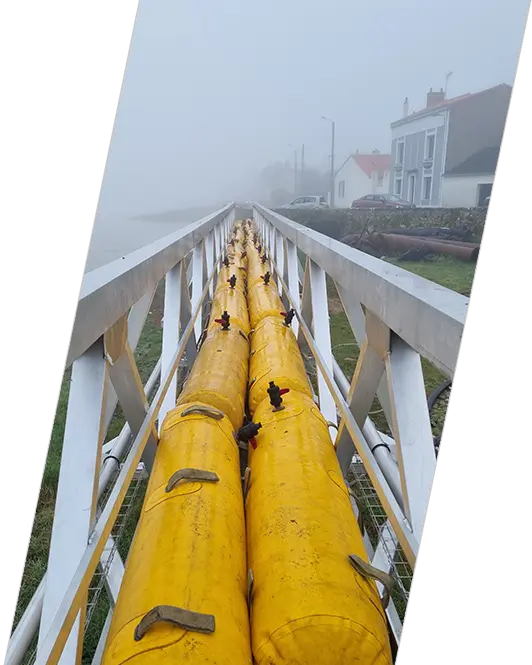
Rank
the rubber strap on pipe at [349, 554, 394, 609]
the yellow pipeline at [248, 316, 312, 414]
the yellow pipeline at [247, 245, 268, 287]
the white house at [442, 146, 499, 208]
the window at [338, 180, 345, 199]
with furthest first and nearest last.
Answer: the yellow pipeline at [247, 245, 268, 287], the yellow pipeline at [248, 316, 312, 414], the rubber strap on pipe at [349, 554, 394, 609], the window at [338, 180, 345, 199], the white house at [442, 146, 499, 208]

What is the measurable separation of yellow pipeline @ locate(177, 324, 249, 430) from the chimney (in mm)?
1406

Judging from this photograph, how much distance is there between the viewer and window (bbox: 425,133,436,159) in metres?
0.78

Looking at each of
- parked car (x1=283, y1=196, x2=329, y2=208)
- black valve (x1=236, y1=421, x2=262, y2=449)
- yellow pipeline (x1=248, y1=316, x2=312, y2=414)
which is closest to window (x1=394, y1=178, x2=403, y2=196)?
parked car (x1=283, y1=196, x2=329, y2=208)

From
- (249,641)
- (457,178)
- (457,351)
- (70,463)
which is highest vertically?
(457,178)

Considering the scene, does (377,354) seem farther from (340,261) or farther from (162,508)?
(162,508)

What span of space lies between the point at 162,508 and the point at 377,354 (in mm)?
713

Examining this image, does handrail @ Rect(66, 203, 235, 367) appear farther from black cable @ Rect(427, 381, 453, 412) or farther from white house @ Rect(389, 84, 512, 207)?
black cable @ Rect(427, 381, 453, 412)

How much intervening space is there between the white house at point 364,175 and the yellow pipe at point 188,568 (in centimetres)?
88

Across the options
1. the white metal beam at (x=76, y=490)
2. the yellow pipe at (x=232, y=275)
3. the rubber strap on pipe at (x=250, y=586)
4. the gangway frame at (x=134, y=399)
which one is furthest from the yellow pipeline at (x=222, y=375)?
the yellow pipe at (x=232, y=275)

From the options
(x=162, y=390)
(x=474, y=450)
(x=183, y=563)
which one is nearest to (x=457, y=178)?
(x=474, y=450)

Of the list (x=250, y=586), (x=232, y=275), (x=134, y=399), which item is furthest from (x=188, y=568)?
(x=232, y=275)

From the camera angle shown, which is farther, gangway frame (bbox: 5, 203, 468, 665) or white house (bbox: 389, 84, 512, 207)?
gangway frame (bbox: 5, 203, 468, 665)

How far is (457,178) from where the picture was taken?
0.75 meters

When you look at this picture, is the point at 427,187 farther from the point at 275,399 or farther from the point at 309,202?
the point at 275,399
